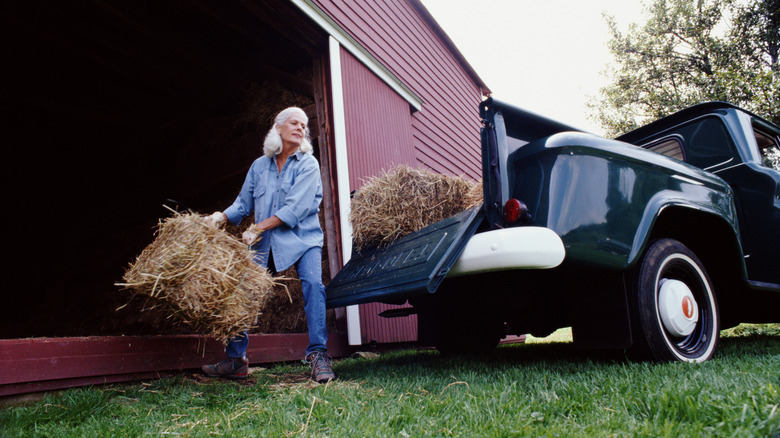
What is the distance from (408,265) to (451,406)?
0.81 m

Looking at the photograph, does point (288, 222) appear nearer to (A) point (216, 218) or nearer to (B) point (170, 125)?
(A) point (216, 218)

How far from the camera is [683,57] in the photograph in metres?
19.4

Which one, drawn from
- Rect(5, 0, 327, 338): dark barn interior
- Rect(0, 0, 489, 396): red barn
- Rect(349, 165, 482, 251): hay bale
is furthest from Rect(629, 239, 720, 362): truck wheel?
Rect(5, 0, 327, 338): dark barn interior

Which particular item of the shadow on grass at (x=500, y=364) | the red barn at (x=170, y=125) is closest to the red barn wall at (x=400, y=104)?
the red barn at (x=170, y=125)

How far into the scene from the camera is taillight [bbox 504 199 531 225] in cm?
218

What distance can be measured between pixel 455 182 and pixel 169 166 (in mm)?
5584

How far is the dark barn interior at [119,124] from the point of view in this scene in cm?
491

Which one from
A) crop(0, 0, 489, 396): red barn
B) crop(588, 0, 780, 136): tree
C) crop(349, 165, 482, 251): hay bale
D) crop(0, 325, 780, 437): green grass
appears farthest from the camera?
crop(588, 0, 780, 136): tree

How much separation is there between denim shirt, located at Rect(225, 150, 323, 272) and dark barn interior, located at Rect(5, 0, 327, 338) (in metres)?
2.11

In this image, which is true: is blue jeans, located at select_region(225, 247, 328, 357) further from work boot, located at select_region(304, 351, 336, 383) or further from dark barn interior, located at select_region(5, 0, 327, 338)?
dark barn interior, located at select_region(5, 0, 327, 338)

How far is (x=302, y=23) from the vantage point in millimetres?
4496

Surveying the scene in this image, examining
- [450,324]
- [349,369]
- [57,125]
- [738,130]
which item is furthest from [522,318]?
[57,125]

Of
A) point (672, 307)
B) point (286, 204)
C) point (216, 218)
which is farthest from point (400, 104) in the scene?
point (672, 307)

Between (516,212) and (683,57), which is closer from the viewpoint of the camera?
(516,212)
